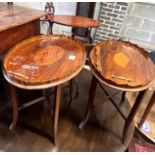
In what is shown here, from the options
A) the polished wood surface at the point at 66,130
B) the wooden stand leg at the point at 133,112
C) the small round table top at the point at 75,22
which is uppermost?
the small round table top at the point at 75,22

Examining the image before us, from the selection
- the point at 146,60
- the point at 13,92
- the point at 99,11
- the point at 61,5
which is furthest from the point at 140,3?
the point at 13,92

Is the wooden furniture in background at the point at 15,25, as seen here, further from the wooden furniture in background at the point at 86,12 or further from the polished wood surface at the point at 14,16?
the wooden furniture in background at the point at 86,12

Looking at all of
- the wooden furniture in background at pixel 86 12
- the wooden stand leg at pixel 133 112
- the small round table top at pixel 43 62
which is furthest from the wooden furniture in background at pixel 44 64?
the wooden furniture in background at pixel 86 12

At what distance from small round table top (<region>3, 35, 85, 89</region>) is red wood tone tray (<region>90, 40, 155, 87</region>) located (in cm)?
15

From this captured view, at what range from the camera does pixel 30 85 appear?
3.39 feet

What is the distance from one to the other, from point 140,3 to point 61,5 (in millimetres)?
1531

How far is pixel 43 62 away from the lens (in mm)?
1229

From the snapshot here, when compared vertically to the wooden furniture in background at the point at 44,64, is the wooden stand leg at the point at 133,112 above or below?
below

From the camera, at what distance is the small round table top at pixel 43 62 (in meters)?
1.05

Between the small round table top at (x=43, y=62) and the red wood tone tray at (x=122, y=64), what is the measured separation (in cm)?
15

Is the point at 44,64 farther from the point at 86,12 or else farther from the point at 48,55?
the point at 86,12

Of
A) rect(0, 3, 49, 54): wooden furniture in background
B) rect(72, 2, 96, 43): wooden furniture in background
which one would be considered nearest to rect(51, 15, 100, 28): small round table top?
rect(0, 3, 49, 54): wooden furniture in background

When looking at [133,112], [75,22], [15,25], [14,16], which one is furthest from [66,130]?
[75,22]

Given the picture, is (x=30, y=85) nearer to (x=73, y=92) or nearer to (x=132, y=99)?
(x=73, y=92)
